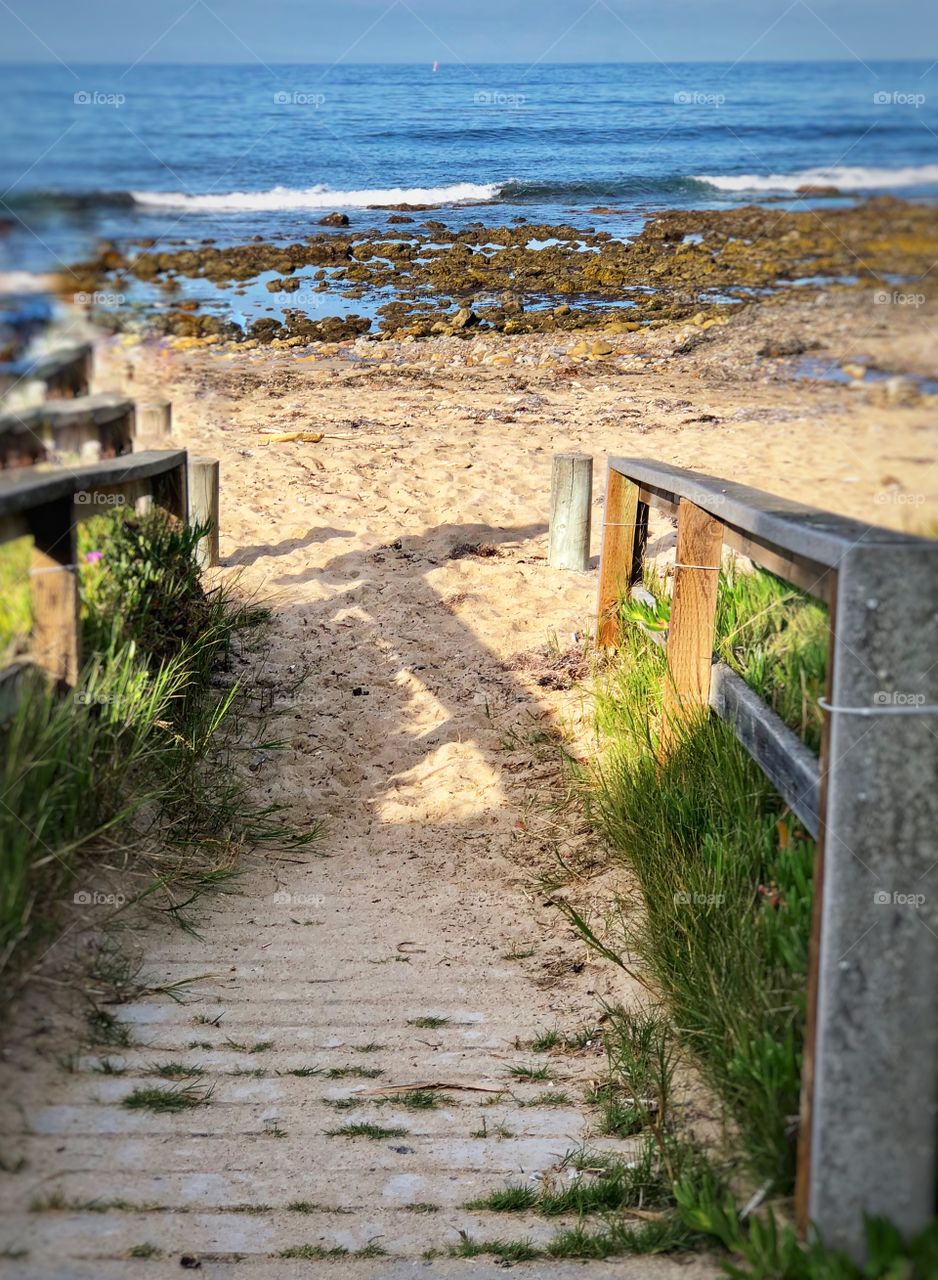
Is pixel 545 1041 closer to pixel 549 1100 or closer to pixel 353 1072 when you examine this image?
pixel 549 1100

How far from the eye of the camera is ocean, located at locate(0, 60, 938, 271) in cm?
192

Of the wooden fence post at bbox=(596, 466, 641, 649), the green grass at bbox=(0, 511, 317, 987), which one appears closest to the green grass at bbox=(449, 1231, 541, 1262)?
the green grass at bbox=(0, 511, 317, 987)

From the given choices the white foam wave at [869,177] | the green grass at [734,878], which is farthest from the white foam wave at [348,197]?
the white foam wave at [869,177]

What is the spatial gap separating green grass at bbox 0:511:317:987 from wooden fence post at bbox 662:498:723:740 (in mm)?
1465

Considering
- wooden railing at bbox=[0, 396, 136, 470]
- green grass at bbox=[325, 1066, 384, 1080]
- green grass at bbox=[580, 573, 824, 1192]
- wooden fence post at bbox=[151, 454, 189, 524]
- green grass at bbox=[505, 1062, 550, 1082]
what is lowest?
green grass at bbox=[325, 1066, 384, 1080]

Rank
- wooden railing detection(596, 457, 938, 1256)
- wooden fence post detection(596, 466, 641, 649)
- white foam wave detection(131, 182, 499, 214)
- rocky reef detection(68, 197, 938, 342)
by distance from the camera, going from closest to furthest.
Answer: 1. wooden railing detection(596, 457, 938, 1256)
2. wooden fence post detection(596, 466, 641, 649)
3. white foam wave detection(131, 182, 499, 214)
4. rocky reef detection(68, 197, 938, 342)

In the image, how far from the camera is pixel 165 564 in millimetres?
3926

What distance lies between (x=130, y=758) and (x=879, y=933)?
2058 mm

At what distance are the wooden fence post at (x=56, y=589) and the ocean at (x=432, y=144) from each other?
640 mm

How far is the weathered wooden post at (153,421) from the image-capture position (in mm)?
3260

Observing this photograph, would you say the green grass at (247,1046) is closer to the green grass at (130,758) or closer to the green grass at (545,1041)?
the green grass at (130,758)

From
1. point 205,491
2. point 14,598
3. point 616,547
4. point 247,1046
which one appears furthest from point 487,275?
point 247,1046

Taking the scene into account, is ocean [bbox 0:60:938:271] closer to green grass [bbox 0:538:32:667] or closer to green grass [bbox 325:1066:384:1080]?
green grass [bbox 0:538:32:667]

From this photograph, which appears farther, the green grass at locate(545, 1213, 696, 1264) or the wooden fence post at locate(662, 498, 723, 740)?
the wooden fence post at locate(662, 498, 723, 740)
